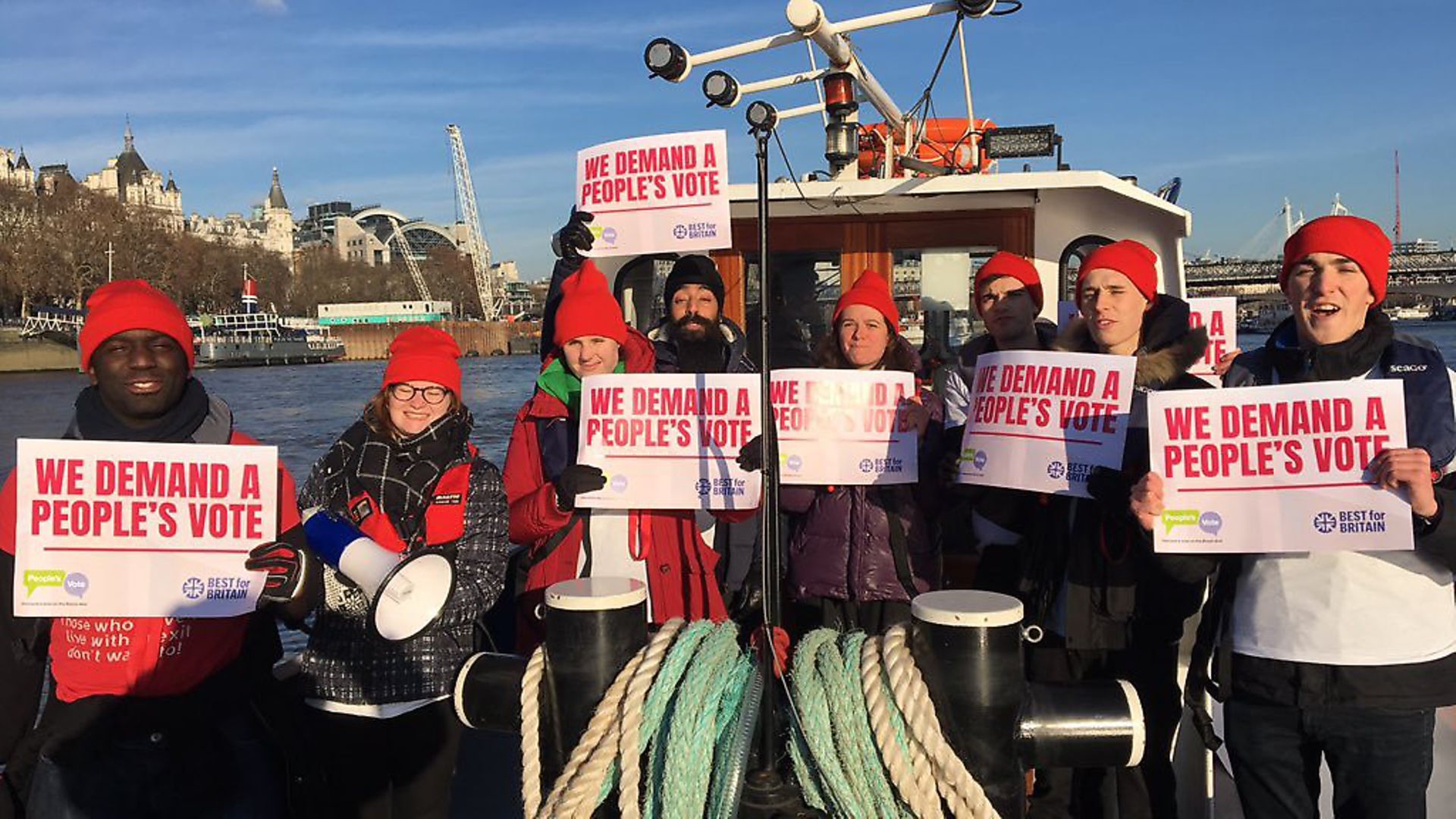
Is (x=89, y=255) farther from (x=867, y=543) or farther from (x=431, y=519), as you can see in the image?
(x=867, y=543)

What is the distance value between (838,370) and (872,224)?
2979 mm

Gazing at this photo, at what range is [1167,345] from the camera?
3.25 meters

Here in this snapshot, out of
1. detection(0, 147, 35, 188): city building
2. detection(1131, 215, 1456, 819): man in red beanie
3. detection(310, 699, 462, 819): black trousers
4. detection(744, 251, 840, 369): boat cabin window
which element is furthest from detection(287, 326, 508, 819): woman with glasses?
detection(0, 147, 35, 188): city building

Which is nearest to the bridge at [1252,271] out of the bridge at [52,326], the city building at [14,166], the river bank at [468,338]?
the river bank at [468,338]

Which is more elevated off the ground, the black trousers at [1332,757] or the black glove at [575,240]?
the black glove at [575,240]

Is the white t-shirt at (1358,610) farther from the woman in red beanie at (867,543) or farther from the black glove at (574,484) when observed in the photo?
the black glove at (574,484)

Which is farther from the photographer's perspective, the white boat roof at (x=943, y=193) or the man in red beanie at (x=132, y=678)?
the white boat roof at (x=943, y=193)

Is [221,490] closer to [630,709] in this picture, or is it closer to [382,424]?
[382,424]

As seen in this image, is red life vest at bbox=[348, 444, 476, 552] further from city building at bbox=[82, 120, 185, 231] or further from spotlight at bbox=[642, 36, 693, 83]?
city building at bbox=[82, 120, 185, 231]

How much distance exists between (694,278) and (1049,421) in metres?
1.97

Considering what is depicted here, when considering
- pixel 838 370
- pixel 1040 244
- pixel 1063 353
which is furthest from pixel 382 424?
pixel 1040 244

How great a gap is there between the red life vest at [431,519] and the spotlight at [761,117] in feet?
5.27

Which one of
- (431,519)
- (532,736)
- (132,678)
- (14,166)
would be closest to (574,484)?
(431,519)

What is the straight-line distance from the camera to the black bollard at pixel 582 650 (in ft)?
6.29
